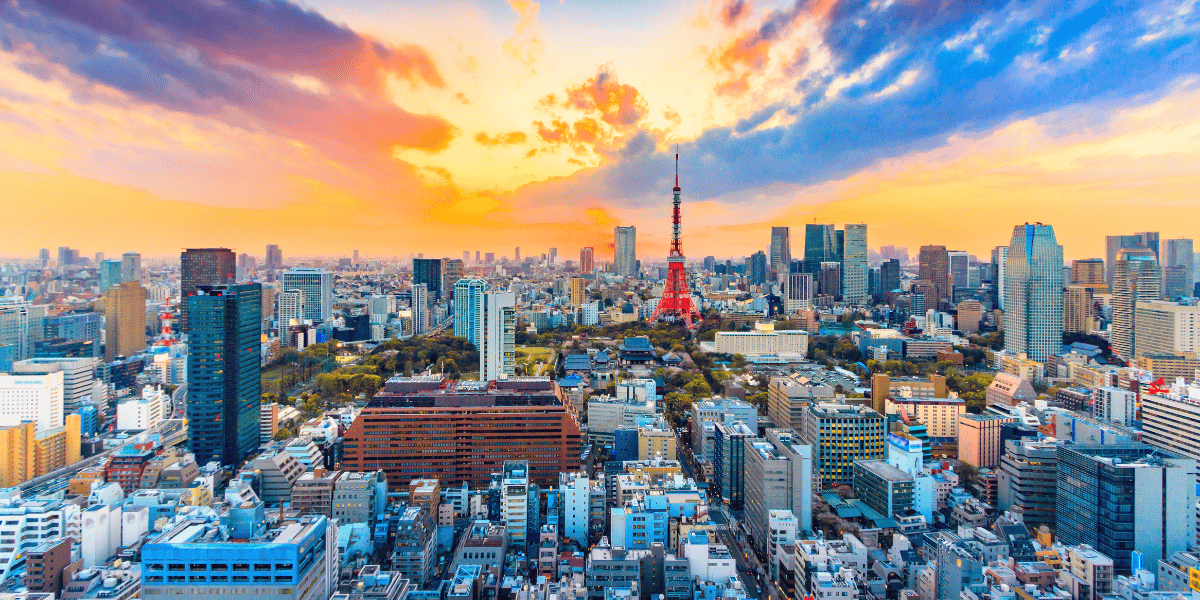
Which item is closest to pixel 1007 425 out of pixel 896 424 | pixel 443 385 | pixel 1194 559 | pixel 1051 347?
pixel 896 424

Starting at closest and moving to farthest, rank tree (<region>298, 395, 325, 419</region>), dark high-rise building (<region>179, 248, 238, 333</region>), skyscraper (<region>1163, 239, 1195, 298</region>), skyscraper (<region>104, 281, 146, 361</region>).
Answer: tree (<region>298, 395, 325, 419</region>), dark high-rise building (<region>179, 248, 238, 333</region>), skyscraper (<region>104, 281, 146, 361</region>), skyscraper (<region>1163, 239, 1195, 298</region>)

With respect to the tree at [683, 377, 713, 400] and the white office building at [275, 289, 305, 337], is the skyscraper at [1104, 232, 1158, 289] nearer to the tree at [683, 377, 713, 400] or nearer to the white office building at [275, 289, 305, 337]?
the tree at [683, 377, 713, 400]

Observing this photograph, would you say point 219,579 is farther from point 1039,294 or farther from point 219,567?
point 1039,294

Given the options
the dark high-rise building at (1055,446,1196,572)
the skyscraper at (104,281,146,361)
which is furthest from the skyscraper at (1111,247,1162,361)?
the skyscraper at (104,281,146,361)

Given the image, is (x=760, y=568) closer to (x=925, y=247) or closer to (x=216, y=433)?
(x=216, y=433)

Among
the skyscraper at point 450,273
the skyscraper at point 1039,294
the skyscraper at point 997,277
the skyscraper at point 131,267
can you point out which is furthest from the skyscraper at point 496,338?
the skyscraper at point 997,277

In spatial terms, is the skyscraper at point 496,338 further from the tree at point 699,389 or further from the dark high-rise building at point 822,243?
the dark high-rise building at point 822,243
